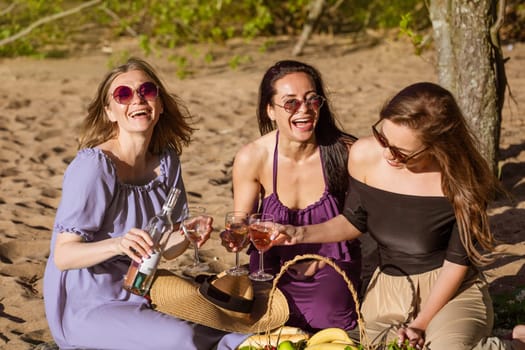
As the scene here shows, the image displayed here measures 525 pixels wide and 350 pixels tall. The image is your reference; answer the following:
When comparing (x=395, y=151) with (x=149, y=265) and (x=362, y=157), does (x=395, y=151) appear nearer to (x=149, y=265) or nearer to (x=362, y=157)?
(x=362, y=157)

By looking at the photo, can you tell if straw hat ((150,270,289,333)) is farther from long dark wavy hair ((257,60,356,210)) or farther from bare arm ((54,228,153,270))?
long dark wavy hair ((257,60,356,210))

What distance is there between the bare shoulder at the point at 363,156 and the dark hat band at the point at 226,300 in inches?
33.3

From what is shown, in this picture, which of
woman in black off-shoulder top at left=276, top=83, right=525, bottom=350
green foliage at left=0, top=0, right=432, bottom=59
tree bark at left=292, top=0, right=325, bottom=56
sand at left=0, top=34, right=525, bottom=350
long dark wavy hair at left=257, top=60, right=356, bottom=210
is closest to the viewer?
woman in black off-shoulder top at left=276, top=83, right=525, bottom=350

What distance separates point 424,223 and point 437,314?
1.41ft

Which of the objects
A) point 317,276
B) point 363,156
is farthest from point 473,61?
point 317,276

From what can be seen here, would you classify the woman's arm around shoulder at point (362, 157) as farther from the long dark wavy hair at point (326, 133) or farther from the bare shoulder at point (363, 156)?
the long dark wavy hair at point (326, 133)

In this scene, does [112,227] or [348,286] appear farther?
[112,227]

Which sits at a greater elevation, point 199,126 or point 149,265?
point 199,126

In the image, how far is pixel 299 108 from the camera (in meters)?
4.22

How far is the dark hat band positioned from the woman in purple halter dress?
50cm

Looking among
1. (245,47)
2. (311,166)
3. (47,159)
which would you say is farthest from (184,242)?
(245,47)

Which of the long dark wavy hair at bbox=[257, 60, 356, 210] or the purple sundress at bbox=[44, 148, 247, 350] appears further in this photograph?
the long dark wavy hair at bbox=[257, 60, 356, 210]

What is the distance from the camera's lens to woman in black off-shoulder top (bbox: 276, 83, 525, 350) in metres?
3.61

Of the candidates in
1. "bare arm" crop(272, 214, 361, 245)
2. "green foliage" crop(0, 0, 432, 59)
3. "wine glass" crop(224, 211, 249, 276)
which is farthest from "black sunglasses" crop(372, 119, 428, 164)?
"green foliage" crop(0, 0, 432, 59)
